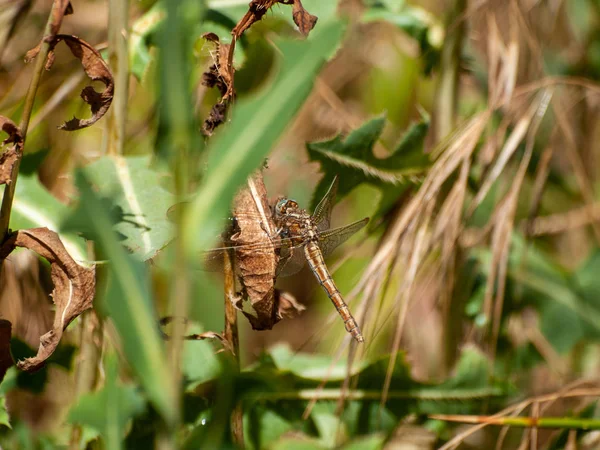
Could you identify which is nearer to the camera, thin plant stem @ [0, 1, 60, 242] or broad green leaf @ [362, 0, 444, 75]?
thin plant stem @ [0, 1, 60, 242]

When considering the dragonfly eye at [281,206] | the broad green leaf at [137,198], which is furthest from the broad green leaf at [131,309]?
the dragonfly eye at [281,206]

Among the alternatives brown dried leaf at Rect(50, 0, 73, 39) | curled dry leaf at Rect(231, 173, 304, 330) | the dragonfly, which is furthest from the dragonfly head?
brown dried leaf at Rect(50, 0, 73, 39)

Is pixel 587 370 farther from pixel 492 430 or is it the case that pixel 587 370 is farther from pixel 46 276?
pixel 46 276

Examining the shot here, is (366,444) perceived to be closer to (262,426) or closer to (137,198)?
(262,426)

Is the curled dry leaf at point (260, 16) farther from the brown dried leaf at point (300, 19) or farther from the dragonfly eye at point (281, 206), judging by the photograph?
the dragonfly eye at point (281, 206)

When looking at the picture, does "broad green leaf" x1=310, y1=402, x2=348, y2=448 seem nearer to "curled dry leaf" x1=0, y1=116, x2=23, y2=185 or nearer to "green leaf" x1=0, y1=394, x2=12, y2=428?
"green leaf" x1=0, y1=394, x2=12, y2=428

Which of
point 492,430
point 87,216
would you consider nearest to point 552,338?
point 492,430
